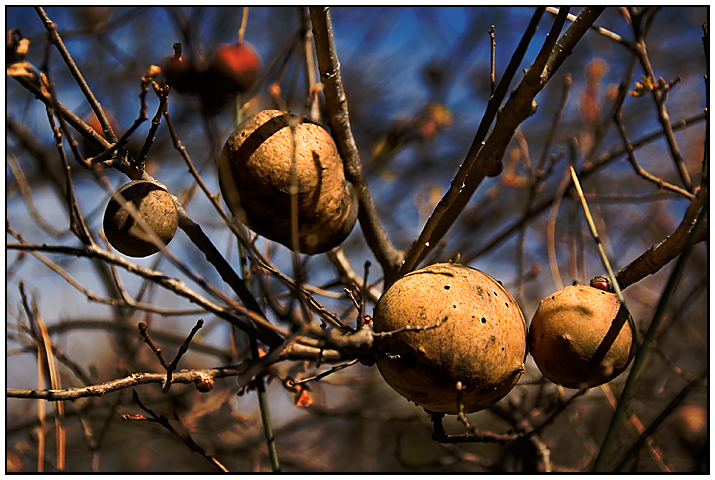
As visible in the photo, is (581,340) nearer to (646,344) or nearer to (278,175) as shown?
(646,344)

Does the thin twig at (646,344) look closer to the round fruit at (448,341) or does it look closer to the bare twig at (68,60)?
the round fruit at (448,341)

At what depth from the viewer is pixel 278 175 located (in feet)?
3.41

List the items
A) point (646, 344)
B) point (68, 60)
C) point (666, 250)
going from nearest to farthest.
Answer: point (646, 344)
point (68, 60)
point (666, 250)

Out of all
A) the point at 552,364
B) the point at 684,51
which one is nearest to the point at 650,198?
the point at 552,364

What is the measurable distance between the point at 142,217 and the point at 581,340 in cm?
86

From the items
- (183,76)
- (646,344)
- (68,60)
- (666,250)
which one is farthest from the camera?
(183,76)

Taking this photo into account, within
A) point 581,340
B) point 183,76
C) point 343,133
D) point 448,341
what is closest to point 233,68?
point 183,76

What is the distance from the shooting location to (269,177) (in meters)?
1.04

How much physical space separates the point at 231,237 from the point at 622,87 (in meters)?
1.27

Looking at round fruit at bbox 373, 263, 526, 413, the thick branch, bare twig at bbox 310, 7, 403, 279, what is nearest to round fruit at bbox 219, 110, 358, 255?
bare twig at bbox 310, 7, 403, 279

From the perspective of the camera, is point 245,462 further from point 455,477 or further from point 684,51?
point 684,51

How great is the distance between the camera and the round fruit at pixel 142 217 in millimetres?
963

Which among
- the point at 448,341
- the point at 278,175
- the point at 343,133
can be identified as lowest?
the point at 448,341

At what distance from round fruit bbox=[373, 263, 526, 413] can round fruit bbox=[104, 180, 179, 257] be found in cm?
44
